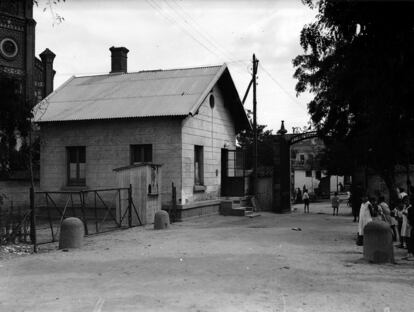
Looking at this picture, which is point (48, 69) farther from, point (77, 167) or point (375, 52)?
point (375, 52)

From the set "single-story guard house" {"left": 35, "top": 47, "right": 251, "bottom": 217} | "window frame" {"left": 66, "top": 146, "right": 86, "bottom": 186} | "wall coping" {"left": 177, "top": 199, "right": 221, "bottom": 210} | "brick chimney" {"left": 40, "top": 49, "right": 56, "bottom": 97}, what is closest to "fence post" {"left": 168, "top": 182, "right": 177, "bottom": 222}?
"wall coping" {"left": 177, "top": 199, "right": 221, "bottom": 210}

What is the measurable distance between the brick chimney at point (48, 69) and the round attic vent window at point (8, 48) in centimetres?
643

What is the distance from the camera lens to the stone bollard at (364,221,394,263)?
408 inches

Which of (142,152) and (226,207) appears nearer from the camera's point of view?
(142,152)

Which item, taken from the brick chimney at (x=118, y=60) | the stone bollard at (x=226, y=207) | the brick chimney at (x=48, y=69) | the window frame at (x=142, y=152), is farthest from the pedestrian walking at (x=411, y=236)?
the brick chimney at (x=48, y=69)

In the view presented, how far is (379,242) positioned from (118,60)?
19.9 meters

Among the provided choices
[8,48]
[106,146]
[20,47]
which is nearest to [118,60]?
[106,146]

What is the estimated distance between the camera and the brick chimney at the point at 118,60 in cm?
2703

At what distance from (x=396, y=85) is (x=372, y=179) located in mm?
20671

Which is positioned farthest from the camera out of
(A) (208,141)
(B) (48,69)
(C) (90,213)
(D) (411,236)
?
(B) (48,69)

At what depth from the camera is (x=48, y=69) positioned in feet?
168

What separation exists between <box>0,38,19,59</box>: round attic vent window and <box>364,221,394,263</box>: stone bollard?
40236 millimetres

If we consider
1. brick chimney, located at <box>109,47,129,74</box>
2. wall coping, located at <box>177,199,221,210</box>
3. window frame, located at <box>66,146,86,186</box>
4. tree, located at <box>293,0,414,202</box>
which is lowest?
wall coping, located at <box>177,199,221,210</box>

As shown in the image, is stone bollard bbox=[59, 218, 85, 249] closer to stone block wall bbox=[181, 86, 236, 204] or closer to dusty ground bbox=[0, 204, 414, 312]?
dusty ground bbox=[0, 204, 414, 312]
